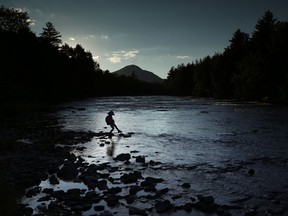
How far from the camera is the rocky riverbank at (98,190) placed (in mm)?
10391

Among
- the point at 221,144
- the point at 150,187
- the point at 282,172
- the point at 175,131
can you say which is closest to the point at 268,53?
the point at 175,131

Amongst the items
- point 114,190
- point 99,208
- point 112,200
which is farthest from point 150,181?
point 99,208

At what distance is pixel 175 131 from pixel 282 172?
16.0 m

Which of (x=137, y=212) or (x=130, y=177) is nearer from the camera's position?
(x=137, y=212)

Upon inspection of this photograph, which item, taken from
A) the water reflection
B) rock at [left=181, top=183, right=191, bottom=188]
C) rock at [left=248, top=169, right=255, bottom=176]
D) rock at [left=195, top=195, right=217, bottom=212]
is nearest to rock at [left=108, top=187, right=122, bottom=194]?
rock at [left=181, top=183, right=191, bottom=188]

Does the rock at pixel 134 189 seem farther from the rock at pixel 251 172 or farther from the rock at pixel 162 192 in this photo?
the rock at pixel 251 172

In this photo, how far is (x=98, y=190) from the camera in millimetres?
12523

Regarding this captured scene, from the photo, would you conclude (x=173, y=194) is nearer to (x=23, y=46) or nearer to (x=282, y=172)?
(x=282, y=172)

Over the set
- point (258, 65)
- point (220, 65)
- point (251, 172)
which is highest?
point (220, 65)

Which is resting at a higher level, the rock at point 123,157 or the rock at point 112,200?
the rock at point 123,157

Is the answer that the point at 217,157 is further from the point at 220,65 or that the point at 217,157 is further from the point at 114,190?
the point at 220,65

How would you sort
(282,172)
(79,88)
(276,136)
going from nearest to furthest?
(282,172) → (276,136) → (79,88)

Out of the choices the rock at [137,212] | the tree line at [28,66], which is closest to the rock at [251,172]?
the rock at [137,212]

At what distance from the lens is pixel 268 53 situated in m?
70.6
